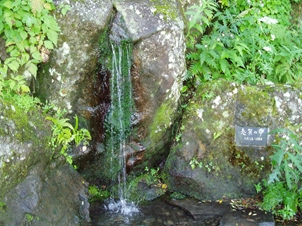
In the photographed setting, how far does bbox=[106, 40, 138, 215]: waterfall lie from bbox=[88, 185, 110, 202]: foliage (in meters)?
0.13

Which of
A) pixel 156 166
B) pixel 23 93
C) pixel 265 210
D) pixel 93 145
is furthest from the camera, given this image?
pixel 156 166

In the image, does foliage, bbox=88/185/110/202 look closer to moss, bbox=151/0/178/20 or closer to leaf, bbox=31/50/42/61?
leaf, bbox=31/50/42/61

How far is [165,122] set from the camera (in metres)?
5.81

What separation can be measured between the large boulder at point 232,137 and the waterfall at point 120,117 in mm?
949

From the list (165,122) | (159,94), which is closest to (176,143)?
(165,122)

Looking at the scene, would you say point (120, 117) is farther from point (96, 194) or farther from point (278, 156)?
point (278, 156)

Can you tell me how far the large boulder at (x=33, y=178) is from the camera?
4.27 metres

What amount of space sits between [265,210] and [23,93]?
3.96 m

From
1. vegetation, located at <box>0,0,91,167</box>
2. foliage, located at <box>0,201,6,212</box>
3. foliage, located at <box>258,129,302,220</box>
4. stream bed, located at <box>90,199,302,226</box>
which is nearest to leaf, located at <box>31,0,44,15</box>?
vegetation, located at <box>0,0,91,167</box>

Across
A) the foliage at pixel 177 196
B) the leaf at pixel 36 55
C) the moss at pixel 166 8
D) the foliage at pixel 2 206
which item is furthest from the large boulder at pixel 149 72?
the foliage at pixel 2 206

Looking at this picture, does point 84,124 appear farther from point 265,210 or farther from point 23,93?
point 265,210

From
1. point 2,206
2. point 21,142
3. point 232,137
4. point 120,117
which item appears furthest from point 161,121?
point 2,206

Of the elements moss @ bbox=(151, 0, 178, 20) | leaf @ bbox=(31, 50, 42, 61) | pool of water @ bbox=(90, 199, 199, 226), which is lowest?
pool of water @ bbox=(90, 199, 199, 226)

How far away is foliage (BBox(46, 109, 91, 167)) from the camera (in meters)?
5.07
